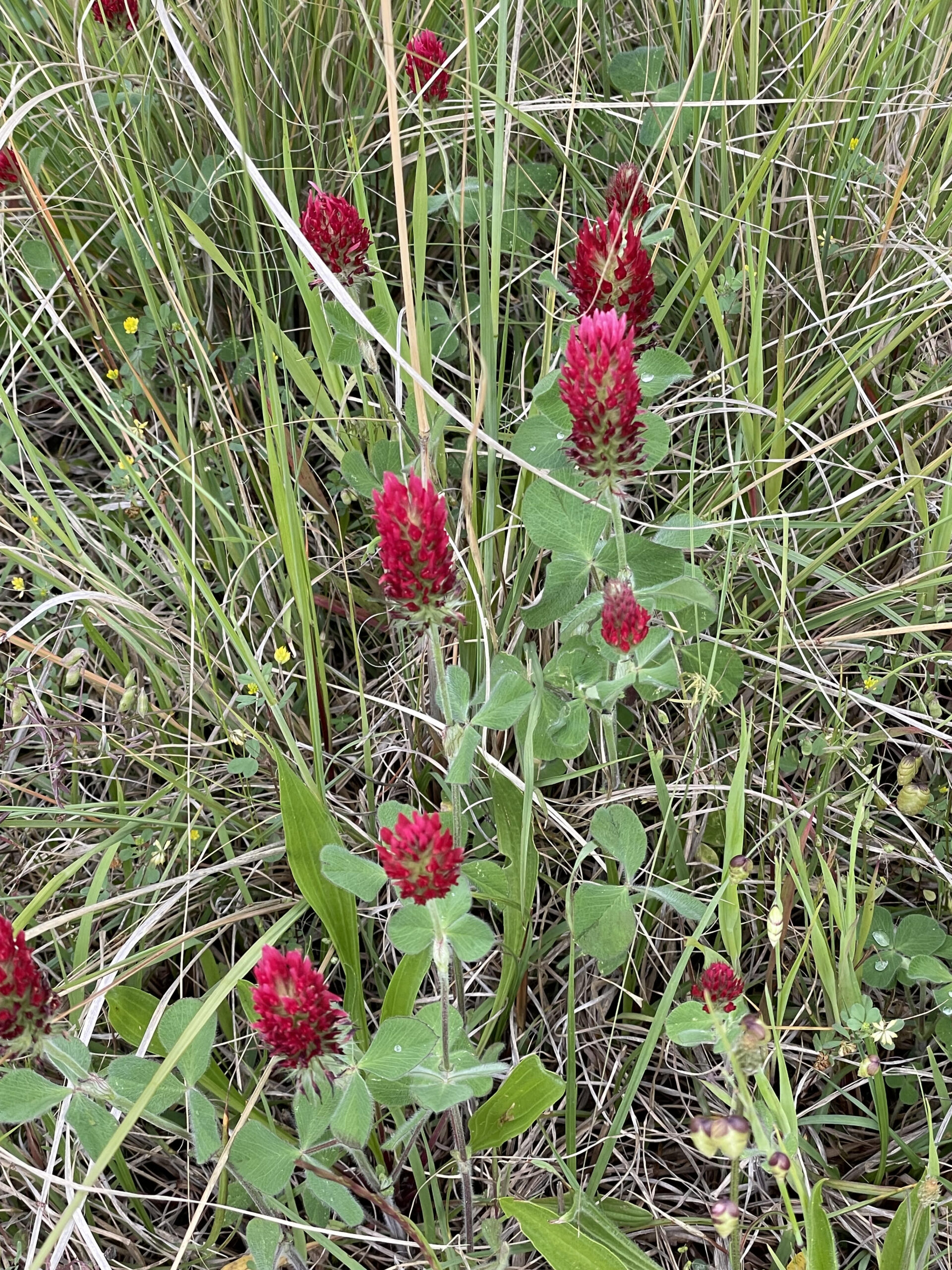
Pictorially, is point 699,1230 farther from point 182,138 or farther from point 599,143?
point 182,138

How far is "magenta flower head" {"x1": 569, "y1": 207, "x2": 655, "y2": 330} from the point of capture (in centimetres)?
153

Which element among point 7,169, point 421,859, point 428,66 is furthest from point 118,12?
point 421,859

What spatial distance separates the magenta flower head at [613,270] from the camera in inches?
60.3

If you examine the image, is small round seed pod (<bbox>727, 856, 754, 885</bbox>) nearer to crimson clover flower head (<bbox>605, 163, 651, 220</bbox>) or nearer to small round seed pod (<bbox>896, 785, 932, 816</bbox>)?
small round seed pod (<bbox>896, 785, 932, 816</bbox>)

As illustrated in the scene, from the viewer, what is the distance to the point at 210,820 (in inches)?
74.3

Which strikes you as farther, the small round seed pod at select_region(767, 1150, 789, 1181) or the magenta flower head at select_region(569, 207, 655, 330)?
the magenta flower head at select_region(569, 207, 655, 330)

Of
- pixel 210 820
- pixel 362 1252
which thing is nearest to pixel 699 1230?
pixel 362 1252

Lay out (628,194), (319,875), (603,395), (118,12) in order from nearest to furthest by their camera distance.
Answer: (603,395), (319,875), (628,194), (118,12)

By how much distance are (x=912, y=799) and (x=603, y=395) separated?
2.70ft

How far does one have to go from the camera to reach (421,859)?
1.17 meters

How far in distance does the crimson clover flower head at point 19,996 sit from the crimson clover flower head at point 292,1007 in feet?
0.80

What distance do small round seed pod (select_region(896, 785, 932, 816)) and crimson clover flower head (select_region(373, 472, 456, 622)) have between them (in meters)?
0.83

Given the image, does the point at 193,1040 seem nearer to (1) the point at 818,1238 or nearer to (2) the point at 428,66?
(1) the point at 818,1238

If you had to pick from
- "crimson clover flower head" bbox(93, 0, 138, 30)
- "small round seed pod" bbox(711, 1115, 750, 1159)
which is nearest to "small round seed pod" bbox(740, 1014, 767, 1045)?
"small round seed pod" bbox(711, 1115, 750, 1159)
